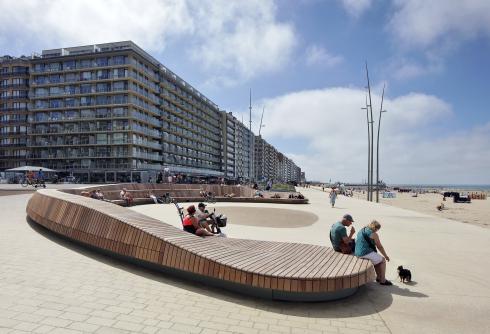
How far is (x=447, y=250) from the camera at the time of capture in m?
8.95

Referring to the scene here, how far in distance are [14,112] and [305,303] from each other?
75457mm

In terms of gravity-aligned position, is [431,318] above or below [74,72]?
below

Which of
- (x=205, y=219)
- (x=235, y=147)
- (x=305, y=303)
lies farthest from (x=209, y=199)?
(x=235, y=147)

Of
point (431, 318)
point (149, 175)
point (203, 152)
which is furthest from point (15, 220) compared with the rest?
point (203, 152)

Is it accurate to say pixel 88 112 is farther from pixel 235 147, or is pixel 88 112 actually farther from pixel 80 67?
pixel 235 147

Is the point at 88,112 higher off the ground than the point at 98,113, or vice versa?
the point at 88,112

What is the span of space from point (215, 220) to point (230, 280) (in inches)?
175

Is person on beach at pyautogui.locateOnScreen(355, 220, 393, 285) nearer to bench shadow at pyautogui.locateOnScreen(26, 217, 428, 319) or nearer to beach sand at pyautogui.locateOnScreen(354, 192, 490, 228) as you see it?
bench shadow at pyautogui.locateOnScreen(26, 217, 428, 319)

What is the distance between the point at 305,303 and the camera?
16.0ft

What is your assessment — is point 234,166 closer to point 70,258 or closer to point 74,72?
point 74,72

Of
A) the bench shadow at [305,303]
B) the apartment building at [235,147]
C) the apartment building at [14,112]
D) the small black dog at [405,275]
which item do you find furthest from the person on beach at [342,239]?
the apartment building at [235,147]

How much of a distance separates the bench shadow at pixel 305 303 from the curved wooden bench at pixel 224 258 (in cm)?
10

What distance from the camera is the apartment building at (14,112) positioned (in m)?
64.0

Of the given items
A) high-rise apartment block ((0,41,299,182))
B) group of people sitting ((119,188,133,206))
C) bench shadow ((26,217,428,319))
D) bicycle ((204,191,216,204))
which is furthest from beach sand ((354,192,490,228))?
high-rise apartment block ((0,41,299,182))
